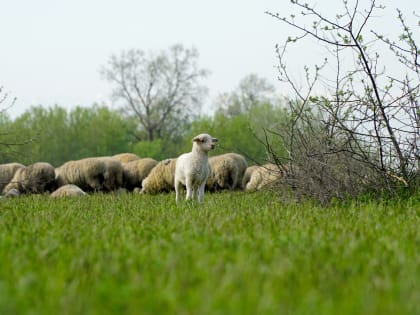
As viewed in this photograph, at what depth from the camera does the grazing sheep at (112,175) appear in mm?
20641

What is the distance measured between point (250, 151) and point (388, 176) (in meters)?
34.5

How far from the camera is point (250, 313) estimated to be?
247 centimetres

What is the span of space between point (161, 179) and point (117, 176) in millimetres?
2804

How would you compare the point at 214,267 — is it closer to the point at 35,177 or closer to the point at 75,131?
the point at 35,177

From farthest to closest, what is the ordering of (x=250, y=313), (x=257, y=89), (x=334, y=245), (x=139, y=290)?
(x=257, y=89), (x=334, y=245), (x=139, y=290), (x=250, y=313)

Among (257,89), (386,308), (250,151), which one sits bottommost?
(386,308)

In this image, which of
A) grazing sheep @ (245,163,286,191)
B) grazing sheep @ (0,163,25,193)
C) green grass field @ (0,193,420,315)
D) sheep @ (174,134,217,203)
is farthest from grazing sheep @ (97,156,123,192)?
green grass field @ (0,193,420,315)

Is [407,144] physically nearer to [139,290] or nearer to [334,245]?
[334,245]

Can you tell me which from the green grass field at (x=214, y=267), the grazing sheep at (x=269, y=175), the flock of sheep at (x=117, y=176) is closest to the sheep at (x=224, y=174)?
the flock of sheep at (x=117, y=176)

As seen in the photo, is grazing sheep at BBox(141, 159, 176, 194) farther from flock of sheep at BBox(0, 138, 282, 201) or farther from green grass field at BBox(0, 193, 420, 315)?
green grass field at BBox(0, 193, 420, 315)

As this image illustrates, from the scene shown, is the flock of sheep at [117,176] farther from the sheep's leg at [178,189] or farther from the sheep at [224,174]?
the sheep's leg at [178,189]

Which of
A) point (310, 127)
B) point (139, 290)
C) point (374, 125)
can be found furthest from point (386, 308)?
point (310, 127)

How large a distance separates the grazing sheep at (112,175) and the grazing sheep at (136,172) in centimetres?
85

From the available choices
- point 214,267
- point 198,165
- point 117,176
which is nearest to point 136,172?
point 117,176
